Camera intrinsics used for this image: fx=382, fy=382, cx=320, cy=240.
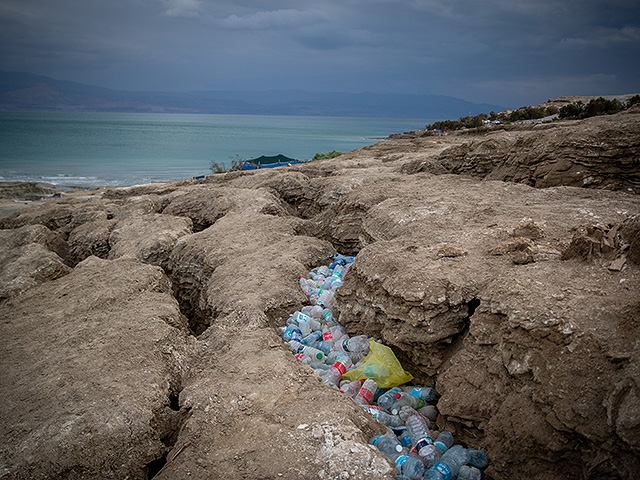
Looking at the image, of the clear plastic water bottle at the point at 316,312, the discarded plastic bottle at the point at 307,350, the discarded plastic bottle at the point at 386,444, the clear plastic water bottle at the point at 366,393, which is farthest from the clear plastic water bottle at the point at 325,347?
the discarded plastic bottle at the point at 386,444

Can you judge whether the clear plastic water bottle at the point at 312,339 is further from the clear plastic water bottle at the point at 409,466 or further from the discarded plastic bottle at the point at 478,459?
the discarded plastic bottle at the point at 478,459

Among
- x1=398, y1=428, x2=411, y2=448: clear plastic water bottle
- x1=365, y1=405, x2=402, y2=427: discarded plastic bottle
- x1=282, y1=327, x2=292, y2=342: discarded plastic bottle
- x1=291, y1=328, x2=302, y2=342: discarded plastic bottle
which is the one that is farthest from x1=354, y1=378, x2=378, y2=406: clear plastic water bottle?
x1=282, y1=327, x2=292, y2=342: discarded plastic bottle

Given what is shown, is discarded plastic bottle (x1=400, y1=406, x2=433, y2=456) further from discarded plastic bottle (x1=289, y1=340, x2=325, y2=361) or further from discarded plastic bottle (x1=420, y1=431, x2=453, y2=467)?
discarded plastic bottle (x1=289, y1=340, x2=325, y2=361)

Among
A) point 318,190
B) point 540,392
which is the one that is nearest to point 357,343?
point 540,392

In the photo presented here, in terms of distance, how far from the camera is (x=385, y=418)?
313 cm

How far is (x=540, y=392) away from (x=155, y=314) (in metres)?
3.54

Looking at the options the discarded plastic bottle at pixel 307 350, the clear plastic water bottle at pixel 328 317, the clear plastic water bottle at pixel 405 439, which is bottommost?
the clear plastic water bottle at pixel 405 439

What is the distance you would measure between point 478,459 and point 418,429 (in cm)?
45

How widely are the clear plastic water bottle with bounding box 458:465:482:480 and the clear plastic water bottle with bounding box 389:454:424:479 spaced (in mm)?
278

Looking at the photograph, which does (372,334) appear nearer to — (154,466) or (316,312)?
(316,312)

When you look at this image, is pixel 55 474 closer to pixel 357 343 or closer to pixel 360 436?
pixel 360 436

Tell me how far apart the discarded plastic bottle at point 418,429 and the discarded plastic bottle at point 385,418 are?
6cm

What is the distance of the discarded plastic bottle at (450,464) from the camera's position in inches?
100

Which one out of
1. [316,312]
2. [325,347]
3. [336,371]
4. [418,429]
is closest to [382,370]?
[336,371]
